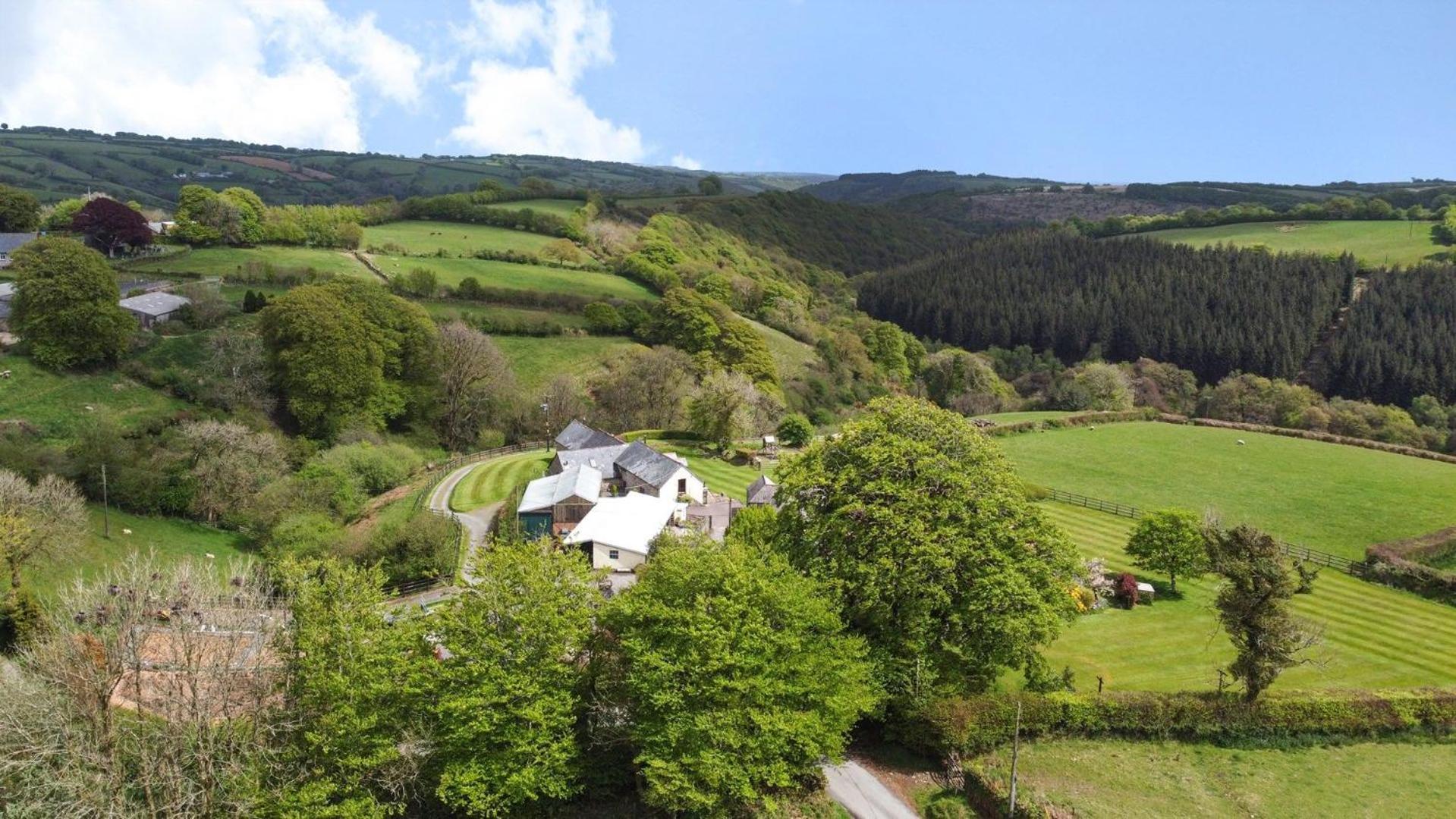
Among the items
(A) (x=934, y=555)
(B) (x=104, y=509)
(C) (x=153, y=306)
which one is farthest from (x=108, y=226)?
(A) (x=934, y=555)

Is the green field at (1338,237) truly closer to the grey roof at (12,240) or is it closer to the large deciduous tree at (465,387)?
the large deciduous tree at (465,387)

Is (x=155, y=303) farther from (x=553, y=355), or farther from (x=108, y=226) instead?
(x=553, y=355)

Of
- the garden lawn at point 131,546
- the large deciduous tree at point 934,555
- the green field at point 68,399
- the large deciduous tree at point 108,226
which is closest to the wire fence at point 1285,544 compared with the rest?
the large deciduous tree at point 934,555

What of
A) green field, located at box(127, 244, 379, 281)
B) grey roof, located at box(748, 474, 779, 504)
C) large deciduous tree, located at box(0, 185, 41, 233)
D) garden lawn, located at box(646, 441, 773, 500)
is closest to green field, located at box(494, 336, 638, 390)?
garden lawn, located at box(646, 441, 773, 500)

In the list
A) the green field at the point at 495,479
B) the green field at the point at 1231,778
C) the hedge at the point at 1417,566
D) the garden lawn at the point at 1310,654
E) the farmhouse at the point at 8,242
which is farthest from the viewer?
the farmhouse at the point at 8,242

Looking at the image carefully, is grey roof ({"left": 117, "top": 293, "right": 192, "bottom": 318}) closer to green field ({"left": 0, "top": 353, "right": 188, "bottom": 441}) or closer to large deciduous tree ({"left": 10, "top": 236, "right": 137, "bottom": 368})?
large deciduous tree ({"left": 10, "top": 236, "right": 137, "bottom": 368})

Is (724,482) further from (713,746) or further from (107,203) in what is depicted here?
(107,203)
